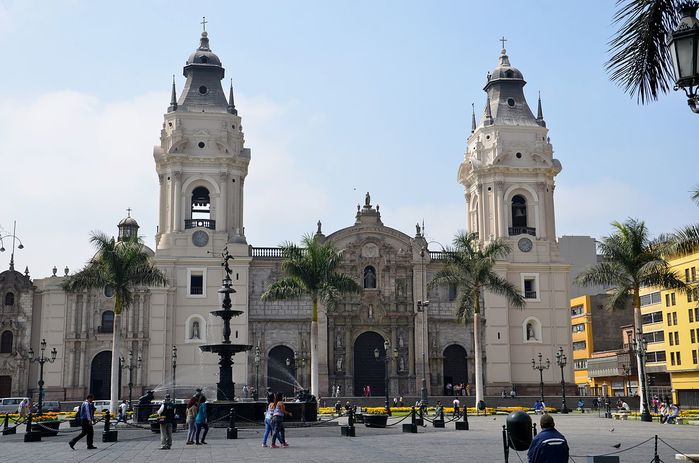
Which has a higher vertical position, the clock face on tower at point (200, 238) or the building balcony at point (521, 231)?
the building balcony at point (521, 231)

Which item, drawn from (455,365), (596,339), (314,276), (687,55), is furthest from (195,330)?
(687,55)

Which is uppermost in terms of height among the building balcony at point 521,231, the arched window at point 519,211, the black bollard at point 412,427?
the arched window at point 519,211

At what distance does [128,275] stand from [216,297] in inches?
600

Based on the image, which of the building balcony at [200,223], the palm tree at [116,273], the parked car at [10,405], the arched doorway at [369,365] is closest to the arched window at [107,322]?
the building balcony at [200,223]

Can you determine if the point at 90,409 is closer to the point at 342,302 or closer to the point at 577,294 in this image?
the point at 342,302

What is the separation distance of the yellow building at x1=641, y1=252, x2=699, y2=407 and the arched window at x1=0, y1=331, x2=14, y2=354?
155 ft

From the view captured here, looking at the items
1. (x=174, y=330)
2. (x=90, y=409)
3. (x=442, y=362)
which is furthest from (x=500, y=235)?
(x=90, y=409)

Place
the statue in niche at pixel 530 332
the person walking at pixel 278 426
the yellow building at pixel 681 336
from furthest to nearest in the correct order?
the yellow building at pixel 681 336 < the statue in niche at pixel 530 332 < the person walking at pixel 278 426

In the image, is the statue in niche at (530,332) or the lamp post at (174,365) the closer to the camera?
the lamp post at (174,365)

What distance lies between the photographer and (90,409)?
2494 centimetres

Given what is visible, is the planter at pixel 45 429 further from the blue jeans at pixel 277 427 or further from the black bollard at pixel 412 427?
the black bollard at pixel 412 427

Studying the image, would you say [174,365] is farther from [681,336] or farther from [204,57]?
[681,336]

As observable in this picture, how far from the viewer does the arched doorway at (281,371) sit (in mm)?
61312

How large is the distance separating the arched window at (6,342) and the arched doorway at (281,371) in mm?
17581
